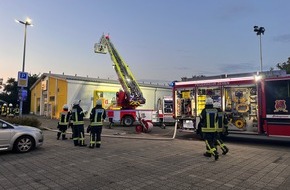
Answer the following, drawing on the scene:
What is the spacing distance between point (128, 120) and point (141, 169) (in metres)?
13.6

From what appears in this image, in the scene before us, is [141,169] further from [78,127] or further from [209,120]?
[78,127]

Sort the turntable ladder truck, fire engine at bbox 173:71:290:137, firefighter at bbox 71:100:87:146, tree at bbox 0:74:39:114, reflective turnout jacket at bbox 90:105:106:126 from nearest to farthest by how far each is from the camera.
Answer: reflective turnout jacket at bbox 90:105:106:126 < firefighter at bbox 71:100:87:146 < fire engine at bbox 173:71:290:137 < the turntable ladder truck < tree at bbox 0:74:39:114

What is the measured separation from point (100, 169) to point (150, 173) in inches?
47.7

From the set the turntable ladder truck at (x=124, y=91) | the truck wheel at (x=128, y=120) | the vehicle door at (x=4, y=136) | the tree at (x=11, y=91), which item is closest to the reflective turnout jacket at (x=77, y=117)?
the vehicle door at (x=4, y=136)

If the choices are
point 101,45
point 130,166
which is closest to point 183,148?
point 130,166

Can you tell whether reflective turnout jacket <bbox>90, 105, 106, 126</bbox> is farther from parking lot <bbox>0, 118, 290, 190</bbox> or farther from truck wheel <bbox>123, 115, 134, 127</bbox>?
truck wheel <bbox>123, 115, 134, 127</bbox>

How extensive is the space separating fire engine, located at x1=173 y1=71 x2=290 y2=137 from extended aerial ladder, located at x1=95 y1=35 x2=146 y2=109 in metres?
8.22

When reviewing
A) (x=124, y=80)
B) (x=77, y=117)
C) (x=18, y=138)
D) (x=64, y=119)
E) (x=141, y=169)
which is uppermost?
(x=124, y=80)

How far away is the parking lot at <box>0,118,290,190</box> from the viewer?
5336 mm

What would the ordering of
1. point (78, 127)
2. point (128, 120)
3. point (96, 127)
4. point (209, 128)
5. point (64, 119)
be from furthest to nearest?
point (128, 120) < point (64, 119) < point (78, 127) < point (96, 127) < point (209, 128)

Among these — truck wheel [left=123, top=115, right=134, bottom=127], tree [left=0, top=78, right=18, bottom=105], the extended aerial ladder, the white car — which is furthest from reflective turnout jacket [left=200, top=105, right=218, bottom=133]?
tree [left=0, top=78, right=18, bottom=105]

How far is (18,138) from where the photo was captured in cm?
860

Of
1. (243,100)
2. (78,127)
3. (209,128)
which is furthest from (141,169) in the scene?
(243,100)

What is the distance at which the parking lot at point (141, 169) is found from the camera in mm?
5336
